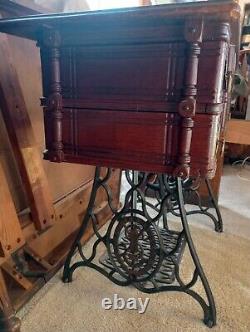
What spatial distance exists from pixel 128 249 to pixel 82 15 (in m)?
0.87

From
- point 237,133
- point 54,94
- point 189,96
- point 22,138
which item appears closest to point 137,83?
point 189,96

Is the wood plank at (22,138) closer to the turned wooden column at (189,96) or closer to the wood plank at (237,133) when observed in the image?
the turned wooden column at (189,96)

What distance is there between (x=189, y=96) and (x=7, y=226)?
30.1 inches

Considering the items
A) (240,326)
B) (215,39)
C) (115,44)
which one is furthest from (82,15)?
(240,326)

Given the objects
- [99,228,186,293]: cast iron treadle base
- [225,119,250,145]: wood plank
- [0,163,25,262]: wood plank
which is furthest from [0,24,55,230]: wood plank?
[225,119,250,145]: wood plank

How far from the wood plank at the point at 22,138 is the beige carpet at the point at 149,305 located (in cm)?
32

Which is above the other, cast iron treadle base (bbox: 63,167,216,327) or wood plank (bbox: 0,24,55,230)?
wood plank (bbox: 0,24,55,230)

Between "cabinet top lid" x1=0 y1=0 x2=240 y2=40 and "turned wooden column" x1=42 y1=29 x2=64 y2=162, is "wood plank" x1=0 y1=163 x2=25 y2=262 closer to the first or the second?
"turned wooden column" x1=42 y1=29 x2=64 y2=162

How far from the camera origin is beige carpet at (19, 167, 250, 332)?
1110 millimetres

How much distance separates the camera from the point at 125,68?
805 mm

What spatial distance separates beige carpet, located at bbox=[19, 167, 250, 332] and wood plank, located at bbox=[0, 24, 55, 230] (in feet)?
1.05

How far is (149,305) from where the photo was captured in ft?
3.98

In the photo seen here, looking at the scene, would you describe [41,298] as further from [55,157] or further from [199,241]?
[199,241]

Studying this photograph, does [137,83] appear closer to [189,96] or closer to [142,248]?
[189,96]
